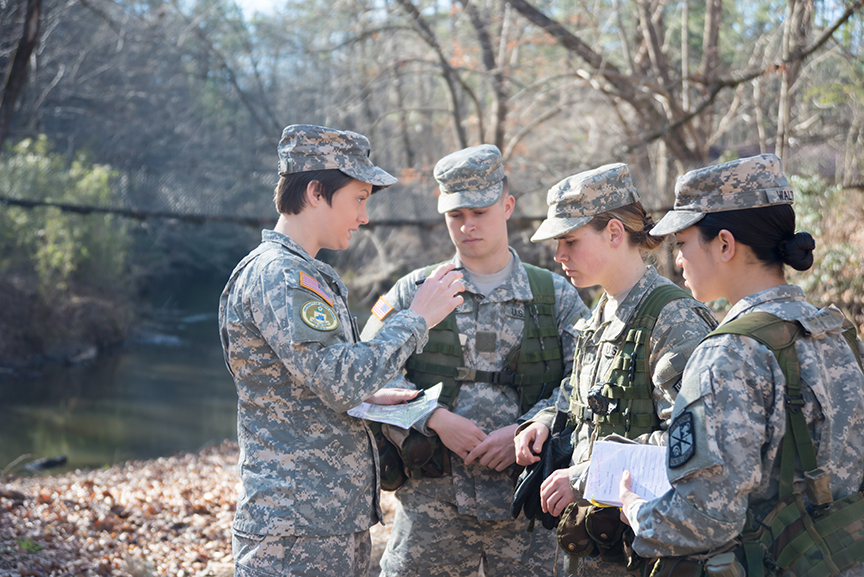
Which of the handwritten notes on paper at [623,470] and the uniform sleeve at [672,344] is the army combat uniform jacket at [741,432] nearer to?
the handwritten notes on paper at [623,470]

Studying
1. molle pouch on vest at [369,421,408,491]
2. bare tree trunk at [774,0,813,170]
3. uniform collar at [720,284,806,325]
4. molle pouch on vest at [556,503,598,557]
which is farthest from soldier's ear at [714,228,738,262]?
bare tree trunk at [774,0,813,170]

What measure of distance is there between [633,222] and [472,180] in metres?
0.79

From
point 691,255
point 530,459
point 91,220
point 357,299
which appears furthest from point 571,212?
point 91,220

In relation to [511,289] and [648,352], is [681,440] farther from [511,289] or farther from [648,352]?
[511,289]

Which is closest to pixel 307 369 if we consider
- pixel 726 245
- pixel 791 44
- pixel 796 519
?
pixel 726 245

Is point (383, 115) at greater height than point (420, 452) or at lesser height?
greater

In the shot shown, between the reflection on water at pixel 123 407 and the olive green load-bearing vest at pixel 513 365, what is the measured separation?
9.04 metres

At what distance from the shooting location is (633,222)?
236 cm

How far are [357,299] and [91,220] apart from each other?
290 inches

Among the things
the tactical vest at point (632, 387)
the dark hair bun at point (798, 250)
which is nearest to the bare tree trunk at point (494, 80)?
the tactical vest at point (632, 387)

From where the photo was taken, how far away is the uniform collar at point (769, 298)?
5.52ft

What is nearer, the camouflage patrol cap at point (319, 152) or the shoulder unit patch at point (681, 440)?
the shoulder unit patch at point (681, 440)

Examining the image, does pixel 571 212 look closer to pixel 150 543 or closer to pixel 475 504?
pixel 475 504

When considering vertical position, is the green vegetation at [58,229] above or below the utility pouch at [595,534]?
above
